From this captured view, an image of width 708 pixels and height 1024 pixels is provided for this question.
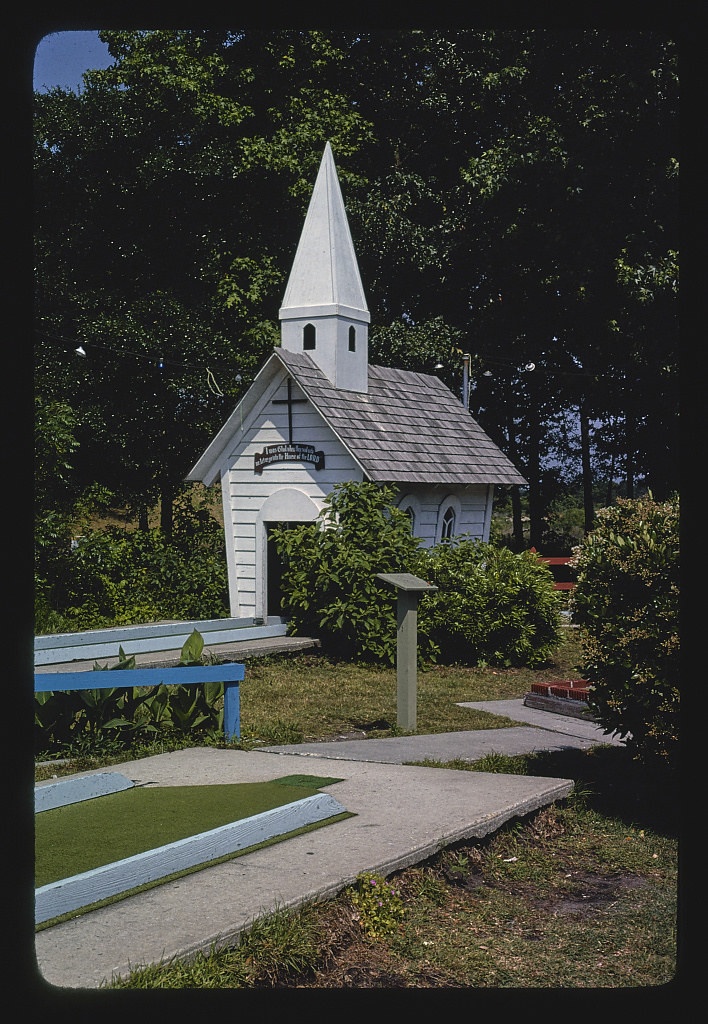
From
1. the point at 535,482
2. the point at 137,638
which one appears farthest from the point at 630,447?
the point at 137,638

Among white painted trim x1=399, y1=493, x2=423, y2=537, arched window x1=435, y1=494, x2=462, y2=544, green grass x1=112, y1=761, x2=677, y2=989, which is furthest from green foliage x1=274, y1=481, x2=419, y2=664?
green grass x1=112, y1=761, x2=677, y2=989

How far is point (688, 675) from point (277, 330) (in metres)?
24.3

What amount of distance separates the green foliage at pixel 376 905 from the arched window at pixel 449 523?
43.4ft

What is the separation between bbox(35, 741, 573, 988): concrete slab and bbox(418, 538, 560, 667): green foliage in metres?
5.98

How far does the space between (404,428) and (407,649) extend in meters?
7.96

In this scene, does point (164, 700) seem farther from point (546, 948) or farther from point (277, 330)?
point (277, 330)

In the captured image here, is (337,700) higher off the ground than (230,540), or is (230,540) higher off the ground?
(230,540)

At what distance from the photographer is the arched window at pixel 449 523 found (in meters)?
18.2

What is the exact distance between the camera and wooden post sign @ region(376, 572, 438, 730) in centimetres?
993

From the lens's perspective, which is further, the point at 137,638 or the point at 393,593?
the point at 393,593

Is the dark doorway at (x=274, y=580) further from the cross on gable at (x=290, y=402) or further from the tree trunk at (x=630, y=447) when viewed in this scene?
the tree trunk at (x=630, y=447)

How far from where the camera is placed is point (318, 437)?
1602 cm

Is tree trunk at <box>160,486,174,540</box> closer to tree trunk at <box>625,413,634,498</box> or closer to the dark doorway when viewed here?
the dark doorway

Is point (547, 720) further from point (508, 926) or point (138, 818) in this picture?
point (138, 818)
